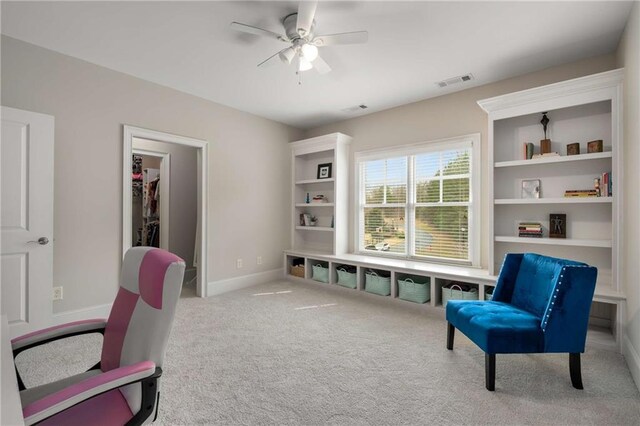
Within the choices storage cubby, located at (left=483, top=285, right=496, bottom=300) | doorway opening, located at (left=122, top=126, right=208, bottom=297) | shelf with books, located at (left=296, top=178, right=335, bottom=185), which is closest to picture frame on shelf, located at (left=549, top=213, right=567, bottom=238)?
storage cubby, located at (left=483, top=285, right=496, bottom=300)

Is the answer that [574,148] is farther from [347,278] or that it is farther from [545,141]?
[347,278]

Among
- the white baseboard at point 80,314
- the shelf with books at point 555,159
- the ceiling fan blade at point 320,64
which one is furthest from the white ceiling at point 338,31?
the white baseboard at point 80,314

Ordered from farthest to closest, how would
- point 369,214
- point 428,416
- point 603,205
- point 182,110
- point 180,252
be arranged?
point 180,252 → point 369,214 → point 182,110 → point 603,205 → point 428,416

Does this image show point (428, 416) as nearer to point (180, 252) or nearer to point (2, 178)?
point (2, 178)

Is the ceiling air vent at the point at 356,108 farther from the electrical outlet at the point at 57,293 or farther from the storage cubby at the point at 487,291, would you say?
the electrical outlet at the point at 57,293

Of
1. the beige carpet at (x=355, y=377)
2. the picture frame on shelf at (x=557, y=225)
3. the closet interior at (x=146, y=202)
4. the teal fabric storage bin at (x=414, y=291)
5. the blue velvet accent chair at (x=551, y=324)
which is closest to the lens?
the beige carpet at (x=355, y=377)

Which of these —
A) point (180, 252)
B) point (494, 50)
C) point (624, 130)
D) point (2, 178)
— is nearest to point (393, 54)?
point (494, 50)

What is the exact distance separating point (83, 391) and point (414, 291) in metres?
3.28

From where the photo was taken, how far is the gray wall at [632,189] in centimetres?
208

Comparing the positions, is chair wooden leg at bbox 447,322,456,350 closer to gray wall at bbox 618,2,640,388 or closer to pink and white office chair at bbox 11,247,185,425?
gray wall at bbox 618,2,640,388

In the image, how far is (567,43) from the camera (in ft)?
8.84

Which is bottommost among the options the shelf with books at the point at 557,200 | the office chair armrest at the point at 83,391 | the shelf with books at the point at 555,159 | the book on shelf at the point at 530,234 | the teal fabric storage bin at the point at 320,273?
the teal fabric storage bin at the point at 320,273

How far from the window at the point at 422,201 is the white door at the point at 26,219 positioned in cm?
368

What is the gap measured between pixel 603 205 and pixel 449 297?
1675 mm
